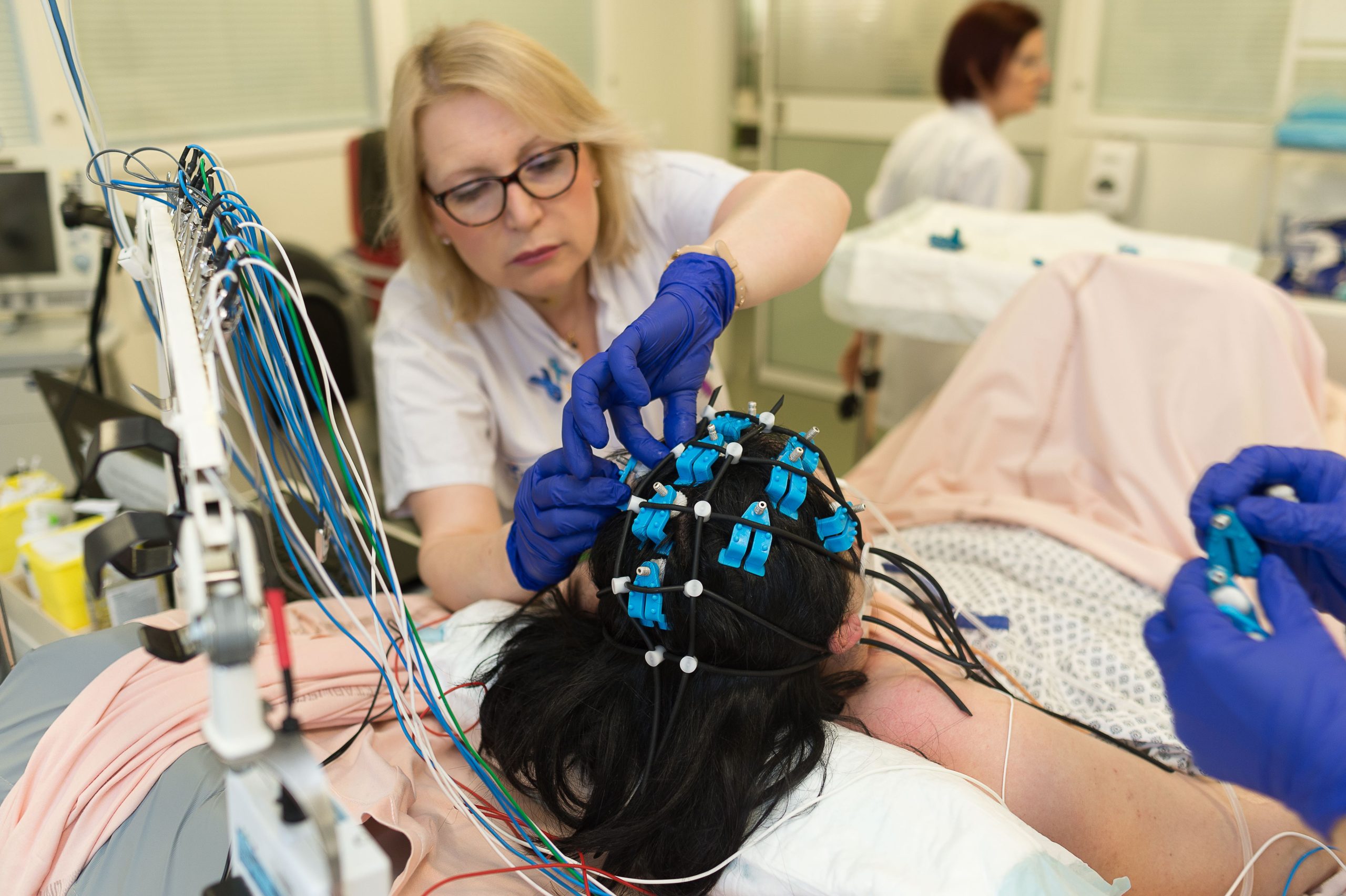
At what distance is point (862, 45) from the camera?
404 cm

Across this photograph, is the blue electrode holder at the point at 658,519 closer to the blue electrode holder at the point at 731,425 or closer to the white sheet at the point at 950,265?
the blue electrode holder at the point at 731,425

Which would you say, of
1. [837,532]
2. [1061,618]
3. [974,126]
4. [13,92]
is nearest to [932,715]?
[837,532]

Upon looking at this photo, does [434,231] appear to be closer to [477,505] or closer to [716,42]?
[477,505]

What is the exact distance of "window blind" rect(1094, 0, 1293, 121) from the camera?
317 centimetres

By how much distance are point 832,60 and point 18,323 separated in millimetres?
3286

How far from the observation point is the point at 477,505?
142cm

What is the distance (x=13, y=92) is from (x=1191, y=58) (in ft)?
12.7

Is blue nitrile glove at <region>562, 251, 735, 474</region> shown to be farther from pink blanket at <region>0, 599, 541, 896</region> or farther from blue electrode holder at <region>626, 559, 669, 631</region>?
pink blanket at <region>0, 599, 541, 896</region>

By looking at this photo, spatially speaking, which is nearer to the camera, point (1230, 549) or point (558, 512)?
point (1230, 549)

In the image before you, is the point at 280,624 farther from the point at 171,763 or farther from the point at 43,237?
the point at 43,237

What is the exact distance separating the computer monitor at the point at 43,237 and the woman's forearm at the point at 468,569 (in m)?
1.31

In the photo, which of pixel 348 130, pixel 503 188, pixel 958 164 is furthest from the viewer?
pixel 348 130

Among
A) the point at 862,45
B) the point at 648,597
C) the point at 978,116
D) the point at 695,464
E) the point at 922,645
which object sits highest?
the point at 862,45

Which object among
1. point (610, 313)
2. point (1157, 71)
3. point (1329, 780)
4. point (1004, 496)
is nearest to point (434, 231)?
point (610, 313)
